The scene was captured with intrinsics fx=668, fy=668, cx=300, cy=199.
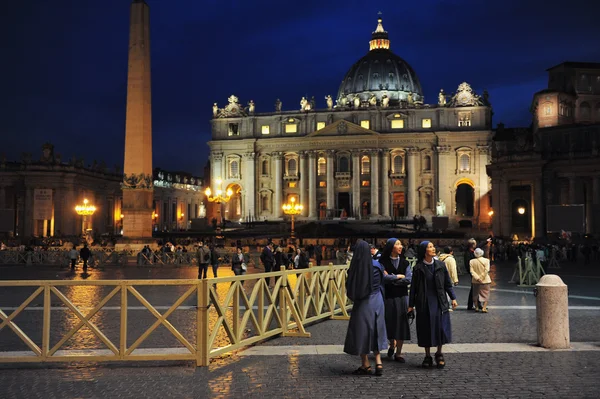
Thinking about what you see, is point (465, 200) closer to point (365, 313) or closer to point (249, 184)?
point (249, 184)

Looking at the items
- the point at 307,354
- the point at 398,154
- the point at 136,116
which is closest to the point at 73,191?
the point at 136,116

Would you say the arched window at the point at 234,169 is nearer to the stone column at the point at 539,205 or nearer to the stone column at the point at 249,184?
the stone column at the point at 249,184

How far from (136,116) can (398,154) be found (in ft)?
209

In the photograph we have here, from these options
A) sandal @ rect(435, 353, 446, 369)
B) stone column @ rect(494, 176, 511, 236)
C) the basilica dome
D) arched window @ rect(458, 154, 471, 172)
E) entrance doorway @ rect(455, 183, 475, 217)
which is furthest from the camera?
the basilica dome

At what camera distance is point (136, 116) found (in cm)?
3081

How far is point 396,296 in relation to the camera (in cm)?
972

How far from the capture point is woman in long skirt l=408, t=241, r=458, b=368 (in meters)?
9.09

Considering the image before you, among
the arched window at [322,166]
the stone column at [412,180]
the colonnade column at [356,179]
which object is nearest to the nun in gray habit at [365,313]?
the stone column at [412,180]

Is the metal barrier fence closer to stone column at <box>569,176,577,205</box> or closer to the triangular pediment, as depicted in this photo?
stone column at <box>569,176,577,205</box>

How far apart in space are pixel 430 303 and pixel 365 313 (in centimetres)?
105

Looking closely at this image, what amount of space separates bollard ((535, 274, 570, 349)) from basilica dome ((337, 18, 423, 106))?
9820 centimetres

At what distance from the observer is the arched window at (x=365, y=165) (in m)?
91.6

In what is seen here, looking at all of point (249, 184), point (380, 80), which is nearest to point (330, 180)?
point (249, 184)

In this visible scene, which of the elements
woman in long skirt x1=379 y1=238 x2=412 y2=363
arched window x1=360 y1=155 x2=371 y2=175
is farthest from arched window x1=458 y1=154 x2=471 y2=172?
woman in long skirt x1=379 y1=238 x2=412 y2=363
